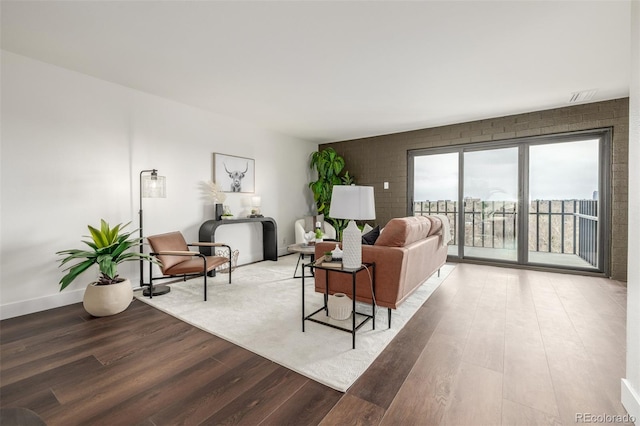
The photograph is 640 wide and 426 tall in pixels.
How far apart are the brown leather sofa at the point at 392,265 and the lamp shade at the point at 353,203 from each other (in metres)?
0.35

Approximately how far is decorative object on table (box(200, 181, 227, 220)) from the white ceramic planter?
Answer: 1.84 meters

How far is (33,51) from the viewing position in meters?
2.73

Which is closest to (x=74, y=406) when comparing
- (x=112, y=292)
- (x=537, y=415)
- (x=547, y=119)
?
(x=112, y=292)

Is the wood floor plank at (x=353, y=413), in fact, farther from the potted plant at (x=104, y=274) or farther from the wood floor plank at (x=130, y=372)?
the potted plant at (x=104, y=274)

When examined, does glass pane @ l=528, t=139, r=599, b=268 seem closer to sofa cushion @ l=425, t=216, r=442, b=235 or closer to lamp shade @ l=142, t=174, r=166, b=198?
sofa cushion @ l=425, t=216, r=442, b=235

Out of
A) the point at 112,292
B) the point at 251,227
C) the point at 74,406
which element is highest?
the point at 251,227

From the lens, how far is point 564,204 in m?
4.46

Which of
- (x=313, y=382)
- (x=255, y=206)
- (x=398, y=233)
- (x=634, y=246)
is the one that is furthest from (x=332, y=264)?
(x=255, y=206)

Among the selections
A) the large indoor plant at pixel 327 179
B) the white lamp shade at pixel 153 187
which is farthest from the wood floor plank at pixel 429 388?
the large indoor plant at pixel 327 179

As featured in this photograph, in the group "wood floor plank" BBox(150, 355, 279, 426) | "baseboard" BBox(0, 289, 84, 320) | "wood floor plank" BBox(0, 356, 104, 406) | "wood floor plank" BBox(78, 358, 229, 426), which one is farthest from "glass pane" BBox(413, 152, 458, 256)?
"baseboard" BBox(0, 289, 84, 320)

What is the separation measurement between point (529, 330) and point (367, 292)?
1.40m

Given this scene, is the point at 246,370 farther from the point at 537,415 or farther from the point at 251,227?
the point at 251,227

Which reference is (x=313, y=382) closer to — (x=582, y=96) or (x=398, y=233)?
(x=398, y=233)

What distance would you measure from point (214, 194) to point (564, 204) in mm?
5568
